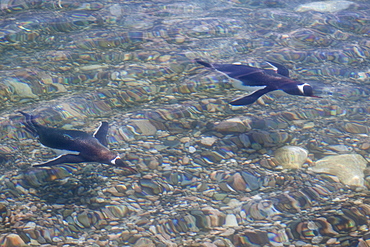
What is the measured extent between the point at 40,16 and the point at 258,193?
4.99 metres

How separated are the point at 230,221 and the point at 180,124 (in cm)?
145

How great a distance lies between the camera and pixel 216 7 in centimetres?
707

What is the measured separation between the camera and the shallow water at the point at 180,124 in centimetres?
278

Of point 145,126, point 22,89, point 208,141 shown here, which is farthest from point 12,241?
point 22,89

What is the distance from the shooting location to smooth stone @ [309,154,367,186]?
10.6 ft

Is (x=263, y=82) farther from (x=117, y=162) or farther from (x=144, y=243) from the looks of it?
(x=144, y=243)

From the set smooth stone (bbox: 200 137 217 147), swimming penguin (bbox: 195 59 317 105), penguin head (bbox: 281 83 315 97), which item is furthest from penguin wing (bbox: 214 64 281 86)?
smooth stone (bbox: 200 137 217 147)

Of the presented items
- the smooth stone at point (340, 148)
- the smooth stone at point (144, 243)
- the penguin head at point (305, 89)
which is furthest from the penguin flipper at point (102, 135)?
the smooth stone at point (340, 148)

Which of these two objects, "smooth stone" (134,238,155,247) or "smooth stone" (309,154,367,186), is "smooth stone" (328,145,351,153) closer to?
"smooth stone" (309,154,367,186)

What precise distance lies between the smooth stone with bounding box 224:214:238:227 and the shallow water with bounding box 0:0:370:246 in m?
0.01

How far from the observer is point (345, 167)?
3.34 m

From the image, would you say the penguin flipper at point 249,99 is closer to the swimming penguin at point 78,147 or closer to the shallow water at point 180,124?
the shallow water at point 180,124

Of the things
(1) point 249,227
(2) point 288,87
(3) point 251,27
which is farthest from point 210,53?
(1) point 249,227

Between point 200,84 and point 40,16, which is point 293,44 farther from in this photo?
point 40,16
